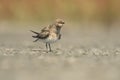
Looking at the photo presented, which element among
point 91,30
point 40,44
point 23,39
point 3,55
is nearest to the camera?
point 3,55

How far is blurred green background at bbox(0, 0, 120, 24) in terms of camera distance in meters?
31.1

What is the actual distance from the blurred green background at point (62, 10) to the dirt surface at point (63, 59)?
6.99 meters

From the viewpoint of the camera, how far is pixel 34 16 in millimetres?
31797

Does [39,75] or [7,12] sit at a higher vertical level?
[7,12]

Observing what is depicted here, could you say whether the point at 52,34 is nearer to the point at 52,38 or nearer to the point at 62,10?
the point at 52,38

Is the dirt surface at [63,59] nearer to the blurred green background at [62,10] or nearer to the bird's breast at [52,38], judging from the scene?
the bird's breast at [52,38]

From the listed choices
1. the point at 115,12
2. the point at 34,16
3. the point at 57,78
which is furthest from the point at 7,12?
the point at 57,78

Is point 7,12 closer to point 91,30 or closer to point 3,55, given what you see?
point 91,30

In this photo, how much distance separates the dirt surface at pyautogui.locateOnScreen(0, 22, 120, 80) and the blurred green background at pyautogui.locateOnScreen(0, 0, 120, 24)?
699 cm

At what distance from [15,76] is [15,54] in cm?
402

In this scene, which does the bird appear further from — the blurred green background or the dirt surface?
the blurred green background

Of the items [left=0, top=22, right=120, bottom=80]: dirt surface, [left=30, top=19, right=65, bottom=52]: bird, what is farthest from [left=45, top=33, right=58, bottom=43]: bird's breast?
[left=0, top=22, right=120, bottom=80]: dirt surface

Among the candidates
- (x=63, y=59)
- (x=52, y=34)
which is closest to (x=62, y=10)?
(x=52, y=34)

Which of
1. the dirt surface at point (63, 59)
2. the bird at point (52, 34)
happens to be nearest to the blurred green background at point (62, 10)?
the dirt surface at point (63, 59)
